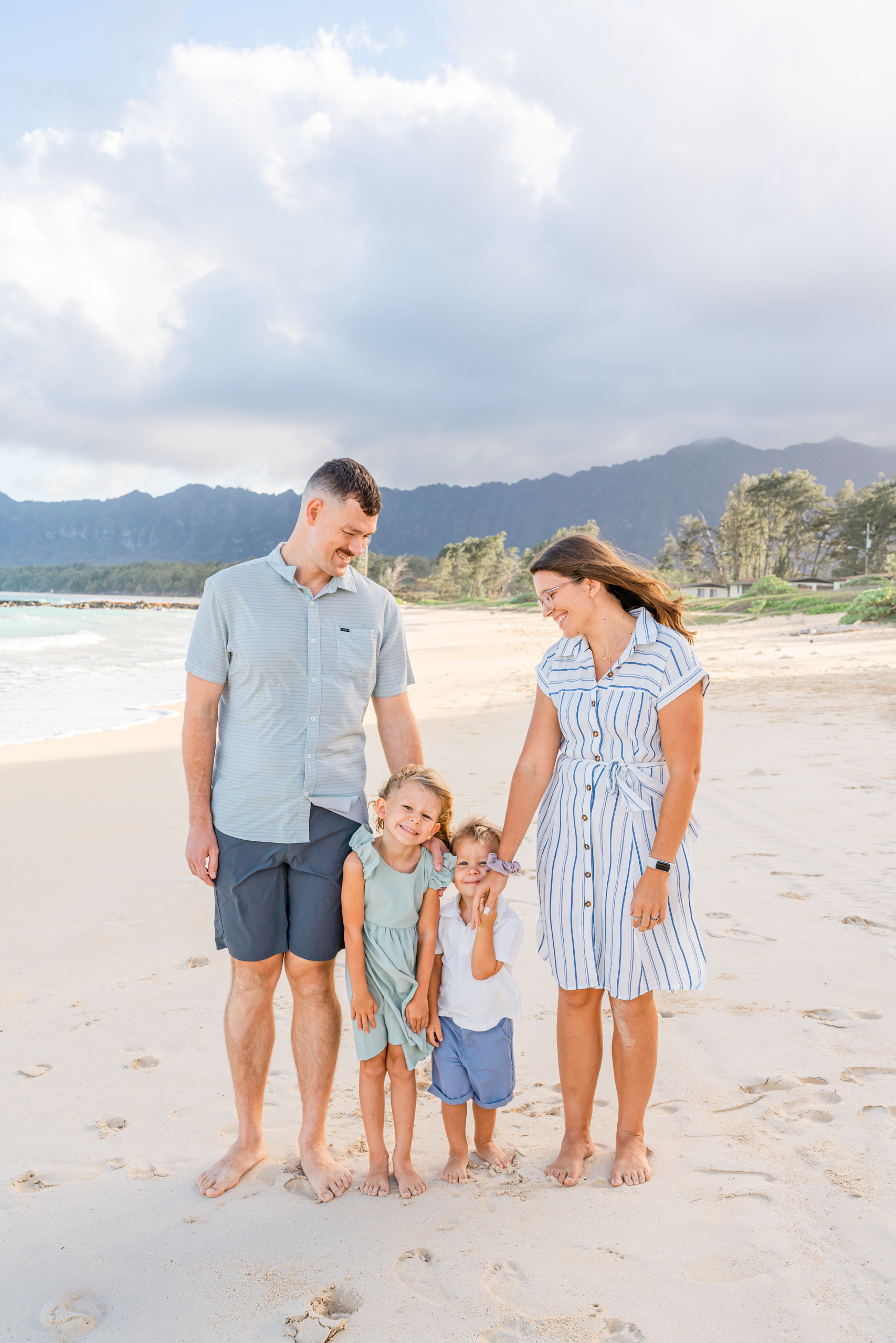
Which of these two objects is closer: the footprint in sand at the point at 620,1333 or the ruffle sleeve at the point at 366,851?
the footprint in sand at the point at 620,1333

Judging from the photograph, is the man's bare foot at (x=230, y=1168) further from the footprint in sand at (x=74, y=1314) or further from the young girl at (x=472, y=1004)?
the young girl at (x=472, y=1004)

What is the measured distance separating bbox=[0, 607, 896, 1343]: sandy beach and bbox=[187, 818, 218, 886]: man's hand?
0.91m

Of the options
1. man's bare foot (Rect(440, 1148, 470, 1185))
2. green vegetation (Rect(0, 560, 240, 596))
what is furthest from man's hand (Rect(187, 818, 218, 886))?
green vegetation (Rect(0, 560, 240, 596))

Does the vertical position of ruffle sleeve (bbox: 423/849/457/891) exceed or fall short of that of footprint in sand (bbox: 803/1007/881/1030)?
it exceeds it

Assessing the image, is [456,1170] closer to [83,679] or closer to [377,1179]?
[377,1179]

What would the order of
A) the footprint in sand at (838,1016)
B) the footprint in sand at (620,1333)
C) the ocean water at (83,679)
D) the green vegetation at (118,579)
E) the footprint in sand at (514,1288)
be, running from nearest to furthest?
the footprint in sand at (620,1333) → the footprint in sand at (514,1288) → the footprint in sand at (838,1016) → the ocean water at (83,679) → the green vegetation at (118,579)

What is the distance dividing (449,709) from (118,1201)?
9849mm

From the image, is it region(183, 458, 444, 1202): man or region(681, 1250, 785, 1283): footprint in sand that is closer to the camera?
region(681, 1250, 785, 1283): footprint in sand

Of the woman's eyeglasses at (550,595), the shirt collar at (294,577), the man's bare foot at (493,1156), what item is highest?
the shirt collar at (294,577)

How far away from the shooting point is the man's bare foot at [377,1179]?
232 centimetres

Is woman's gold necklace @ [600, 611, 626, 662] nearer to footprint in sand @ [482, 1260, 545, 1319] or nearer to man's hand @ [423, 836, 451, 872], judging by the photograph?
man's hand @ [423, 836, 451, 872]

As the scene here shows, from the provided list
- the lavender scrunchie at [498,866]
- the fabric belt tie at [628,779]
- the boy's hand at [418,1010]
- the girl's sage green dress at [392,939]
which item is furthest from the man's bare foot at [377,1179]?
the fabric belt tie at [628,779]

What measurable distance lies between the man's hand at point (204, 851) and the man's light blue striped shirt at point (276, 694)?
0.04m

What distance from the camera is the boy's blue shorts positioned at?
94.0 inches
